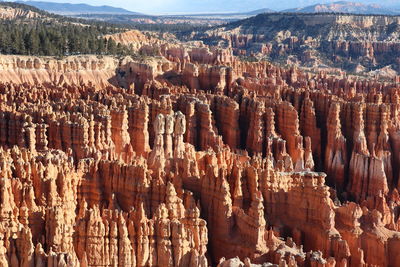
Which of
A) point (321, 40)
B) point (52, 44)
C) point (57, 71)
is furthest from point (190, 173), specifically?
point (321, 40)

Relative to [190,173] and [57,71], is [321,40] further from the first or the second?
[190,173]

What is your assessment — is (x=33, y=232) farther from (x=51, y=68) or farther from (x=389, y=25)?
(x=389, y=25)

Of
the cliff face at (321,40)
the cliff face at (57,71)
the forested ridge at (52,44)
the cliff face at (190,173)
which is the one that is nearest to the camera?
the cliff face at (190,173)

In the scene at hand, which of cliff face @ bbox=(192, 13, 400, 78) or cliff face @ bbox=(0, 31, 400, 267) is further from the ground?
cliff face @ bbox=(0, 31, 400, 267)

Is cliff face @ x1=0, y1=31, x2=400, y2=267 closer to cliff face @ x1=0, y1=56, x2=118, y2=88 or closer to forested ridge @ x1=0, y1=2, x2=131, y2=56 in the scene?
cliff face @ x1=0, y1=56, x2=118, y2=88

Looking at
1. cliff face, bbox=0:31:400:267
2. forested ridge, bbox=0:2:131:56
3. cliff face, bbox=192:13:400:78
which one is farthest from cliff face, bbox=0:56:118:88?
cliff face, bbox=192:13:400:78

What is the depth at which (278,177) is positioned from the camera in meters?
30.7

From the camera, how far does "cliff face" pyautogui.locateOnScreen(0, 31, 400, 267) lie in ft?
75.8

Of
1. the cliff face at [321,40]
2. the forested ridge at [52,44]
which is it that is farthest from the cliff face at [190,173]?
the cliff face at [321,40]

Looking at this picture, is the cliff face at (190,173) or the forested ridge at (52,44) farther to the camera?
the forested ridge at (52,44)

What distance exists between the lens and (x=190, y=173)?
3142 cm

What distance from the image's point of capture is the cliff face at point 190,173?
2309 cm

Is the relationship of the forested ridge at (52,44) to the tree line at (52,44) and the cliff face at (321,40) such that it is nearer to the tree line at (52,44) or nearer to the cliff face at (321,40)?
the tree line at (52,44)

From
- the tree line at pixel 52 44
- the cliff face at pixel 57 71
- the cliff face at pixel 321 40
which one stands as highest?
the tree line at pixel 52 44
